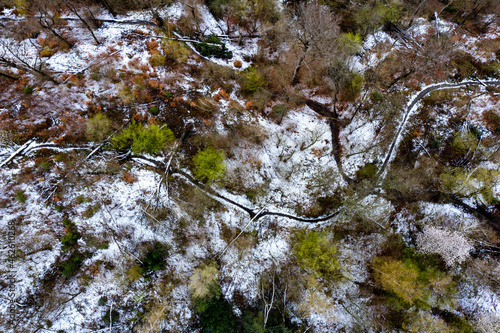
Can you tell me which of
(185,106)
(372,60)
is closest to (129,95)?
(185,106)

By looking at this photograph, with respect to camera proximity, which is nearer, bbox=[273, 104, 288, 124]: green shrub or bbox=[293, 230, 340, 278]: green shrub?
bbox=[293, 230, 340, 278]: green shrub

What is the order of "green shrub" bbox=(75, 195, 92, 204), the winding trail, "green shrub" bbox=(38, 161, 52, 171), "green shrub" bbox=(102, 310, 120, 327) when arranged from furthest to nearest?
the winding trail < "green shrub" bbox=(75, 195, 92, 204) < "green shrub" bbox=(38, 161, 52, 171) < "green shrub" bbox=(102, 310, 120, 327)

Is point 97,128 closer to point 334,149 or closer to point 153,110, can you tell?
point 153,110

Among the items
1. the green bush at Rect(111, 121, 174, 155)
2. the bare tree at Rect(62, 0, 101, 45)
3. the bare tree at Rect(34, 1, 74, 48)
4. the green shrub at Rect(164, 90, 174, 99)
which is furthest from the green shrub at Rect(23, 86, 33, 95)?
the green shrub at Rect(164, 90, 174, 99)

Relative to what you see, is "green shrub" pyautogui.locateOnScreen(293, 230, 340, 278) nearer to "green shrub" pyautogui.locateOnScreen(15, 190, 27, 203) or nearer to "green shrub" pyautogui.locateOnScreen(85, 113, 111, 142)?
"green shrub" pyautogui.locateOnScreen(85, 113, 111, 142)

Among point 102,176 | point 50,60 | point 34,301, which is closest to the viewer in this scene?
point 34,301

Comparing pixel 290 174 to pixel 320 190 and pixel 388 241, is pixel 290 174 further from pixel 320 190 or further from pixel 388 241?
pixel 388 241
